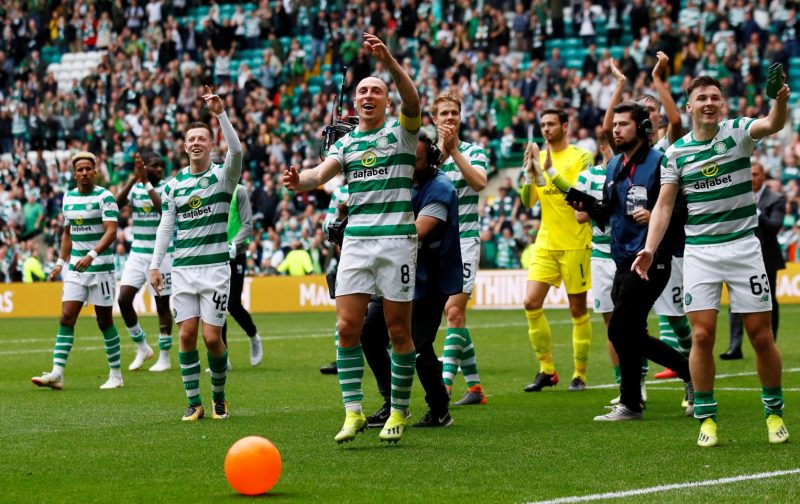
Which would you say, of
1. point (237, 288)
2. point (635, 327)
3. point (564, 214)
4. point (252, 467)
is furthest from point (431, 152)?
point (237, 288)

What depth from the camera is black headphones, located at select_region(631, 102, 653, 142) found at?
9.87 meters

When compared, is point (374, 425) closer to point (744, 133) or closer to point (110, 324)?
point (744, 133)

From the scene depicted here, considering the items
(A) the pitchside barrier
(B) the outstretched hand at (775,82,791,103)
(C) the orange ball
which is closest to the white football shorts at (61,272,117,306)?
(C) the orange ball

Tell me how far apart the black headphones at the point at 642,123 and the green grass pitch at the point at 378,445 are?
7.06 ft

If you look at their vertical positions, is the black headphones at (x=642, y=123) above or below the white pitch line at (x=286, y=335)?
above

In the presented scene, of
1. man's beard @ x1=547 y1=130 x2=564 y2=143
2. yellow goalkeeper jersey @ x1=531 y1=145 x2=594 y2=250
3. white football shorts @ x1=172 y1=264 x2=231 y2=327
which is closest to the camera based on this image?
white football shorts @ x1=172 y1=264 x2=231 y2=327

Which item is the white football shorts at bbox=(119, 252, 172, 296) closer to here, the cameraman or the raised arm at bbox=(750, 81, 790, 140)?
the cameraman

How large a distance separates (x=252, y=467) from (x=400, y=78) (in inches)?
105

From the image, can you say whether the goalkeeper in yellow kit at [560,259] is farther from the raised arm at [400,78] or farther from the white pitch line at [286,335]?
the white pitch line at [286,335]

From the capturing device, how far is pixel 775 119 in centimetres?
808

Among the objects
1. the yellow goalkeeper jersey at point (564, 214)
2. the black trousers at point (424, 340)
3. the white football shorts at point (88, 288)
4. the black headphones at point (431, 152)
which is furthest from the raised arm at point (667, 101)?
the white football shorts at point (88, 288)

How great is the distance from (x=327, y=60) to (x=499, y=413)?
86.5ft

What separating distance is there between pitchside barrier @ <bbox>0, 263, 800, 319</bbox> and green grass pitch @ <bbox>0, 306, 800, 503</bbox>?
446 inches

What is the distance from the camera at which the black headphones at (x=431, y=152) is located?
9570mm
